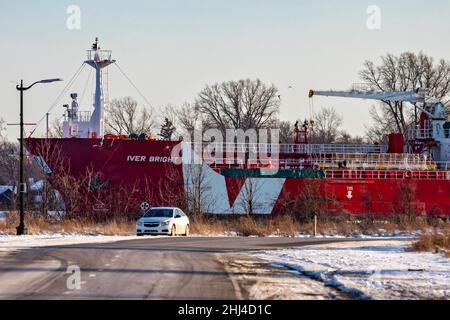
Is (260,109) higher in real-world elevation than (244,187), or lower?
higher

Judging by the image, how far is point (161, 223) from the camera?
38.2 m

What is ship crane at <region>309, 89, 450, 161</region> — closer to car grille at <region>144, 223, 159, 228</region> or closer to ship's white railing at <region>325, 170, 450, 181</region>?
ship's white railing at <region>325, 170, 450, 181</region>

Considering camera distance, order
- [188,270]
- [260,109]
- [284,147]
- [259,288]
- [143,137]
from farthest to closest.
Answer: [260,109] → [284,147] → [143,137] → [188,270] → [259,288]

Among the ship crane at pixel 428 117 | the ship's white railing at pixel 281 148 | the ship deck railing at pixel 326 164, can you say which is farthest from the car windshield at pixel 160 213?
the ship crane at pixel 428 117

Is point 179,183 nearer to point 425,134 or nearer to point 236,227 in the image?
point 236,227

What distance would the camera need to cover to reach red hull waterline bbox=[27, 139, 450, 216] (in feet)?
192

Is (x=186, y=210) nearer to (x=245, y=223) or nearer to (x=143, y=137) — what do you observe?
(x=143, y=137)

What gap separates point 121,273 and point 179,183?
41.1 m

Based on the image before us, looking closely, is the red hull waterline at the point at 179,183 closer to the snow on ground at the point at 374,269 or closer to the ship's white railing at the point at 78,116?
the ship's white railing at the point at 78,116

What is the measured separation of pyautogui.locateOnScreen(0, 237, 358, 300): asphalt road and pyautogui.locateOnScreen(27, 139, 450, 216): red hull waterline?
98.1 feet

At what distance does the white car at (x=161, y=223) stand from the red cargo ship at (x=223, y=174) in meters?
17.4
